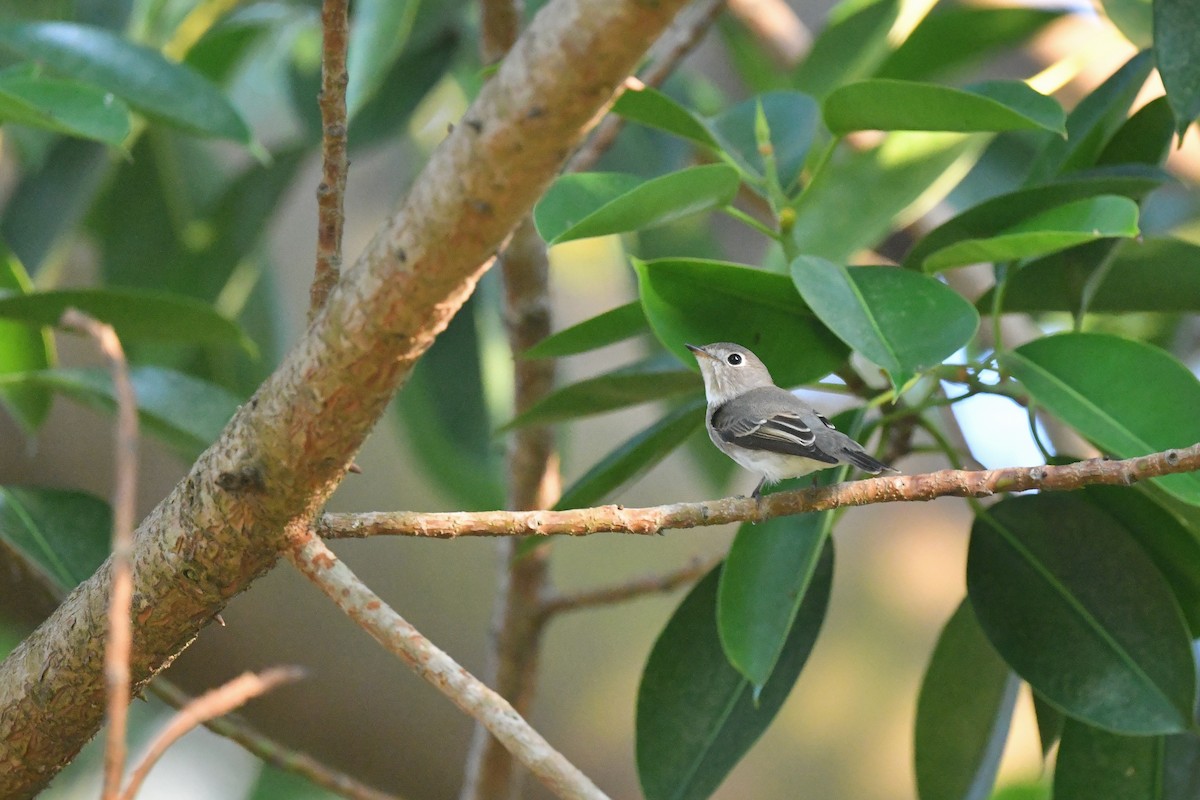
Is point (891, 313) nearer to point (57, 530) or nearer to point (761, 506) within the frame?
point (761, 506)

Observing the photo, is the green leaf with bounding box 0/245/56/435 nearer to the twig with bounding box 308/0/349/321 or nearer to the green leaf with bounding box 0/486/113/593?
the green leaf with bounding box 0/486/113/593

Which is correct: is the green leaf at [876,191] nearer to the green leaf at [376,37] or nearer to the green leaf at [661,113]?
the green leaf at [661,113]

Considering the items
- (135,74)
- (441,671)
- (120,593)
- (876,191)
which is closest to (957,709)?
(876,191)

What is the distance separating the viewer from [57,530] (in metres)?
1.57

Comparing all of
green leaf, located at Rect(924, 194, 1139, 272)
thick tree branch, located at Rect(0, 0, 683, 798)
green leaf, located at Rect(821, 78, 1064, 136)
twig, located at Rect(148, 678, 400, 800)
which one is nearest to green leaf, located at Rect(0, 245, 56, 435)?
twig, located at Rect(148, 678, 400, 800)

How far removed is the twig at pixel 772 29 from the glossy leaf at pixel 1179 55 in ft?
4.82

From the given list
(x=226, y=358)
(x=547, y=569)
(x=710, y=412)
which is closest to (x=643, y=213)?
(x=710, y=412)

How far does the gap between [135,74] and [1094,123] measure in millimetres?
1526

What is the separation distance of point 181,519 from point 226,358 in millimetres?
1487

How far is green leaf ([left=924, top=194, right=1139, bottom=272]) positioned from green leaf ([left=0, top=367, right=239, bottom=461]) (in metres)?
1.11

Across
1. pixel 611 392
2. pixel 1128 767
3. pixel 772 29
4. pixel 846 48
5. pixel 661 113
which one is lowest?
pixel 1128 767

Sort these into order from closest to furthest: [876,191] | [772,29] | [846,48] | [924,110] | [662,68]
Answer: [924,110]
[876,191]
[662,68]
[846,48]
[772,29]

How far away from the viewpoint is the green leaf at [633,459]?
1.51 m

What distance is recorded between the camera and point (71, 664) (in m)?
1.11
